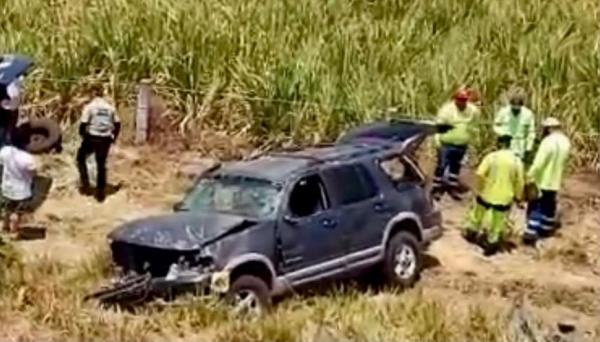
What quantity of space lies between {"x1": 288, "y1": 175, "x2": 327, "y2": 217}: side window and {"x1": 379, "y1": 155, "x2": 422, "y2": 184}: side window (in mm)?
990

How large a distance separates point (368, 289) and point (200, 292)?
224cm

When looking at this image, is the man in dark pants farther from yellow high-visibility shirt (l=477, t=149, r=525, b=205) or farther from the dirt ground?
yellow high-visibility shirt (l=477, t=149, r=525, b=205)

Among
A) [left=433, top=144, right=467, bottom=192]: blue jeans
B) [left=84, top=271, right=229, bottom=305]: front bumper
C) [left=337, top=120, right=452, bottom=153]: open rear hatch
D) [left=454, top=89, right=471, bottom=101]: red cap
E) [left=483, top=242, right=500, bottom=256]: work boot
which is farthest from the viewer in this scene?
[left=433, top=144, right=467, bottom=192]: blue jeans

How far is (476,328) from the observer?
12.4 meters

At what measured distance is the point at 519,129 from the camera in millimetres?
16875

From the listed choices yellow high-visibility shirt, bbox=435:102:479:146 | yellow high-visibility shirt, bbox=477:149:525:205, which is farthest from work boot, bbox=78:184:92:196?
yellow high-visibility shirt, bbox=477:149:525:205

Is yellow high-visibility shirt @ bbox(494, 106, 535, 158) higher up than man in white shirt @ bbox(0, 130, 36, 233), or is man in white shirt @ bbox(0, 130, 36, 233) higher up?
yellow high-visibility shirt @ bbox(494, 106, 535, 158)

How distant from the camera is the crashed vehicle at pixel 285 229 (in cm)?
1309

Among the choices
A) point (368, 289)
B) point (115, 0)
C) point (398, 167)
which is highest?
point (115, 0)

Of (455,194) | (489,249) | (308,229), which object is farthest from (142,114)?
(308,229)

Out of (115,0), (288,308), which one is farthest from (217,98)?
(288,308)

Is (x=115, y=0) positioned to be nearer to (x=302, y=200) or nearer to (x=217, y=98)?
(x=217, y=98)

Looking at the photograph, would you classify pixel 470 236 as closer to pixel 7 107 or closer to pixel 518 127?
pixel 518 127

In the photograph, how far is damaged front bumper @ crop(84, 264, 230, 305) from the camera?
42.3ft
